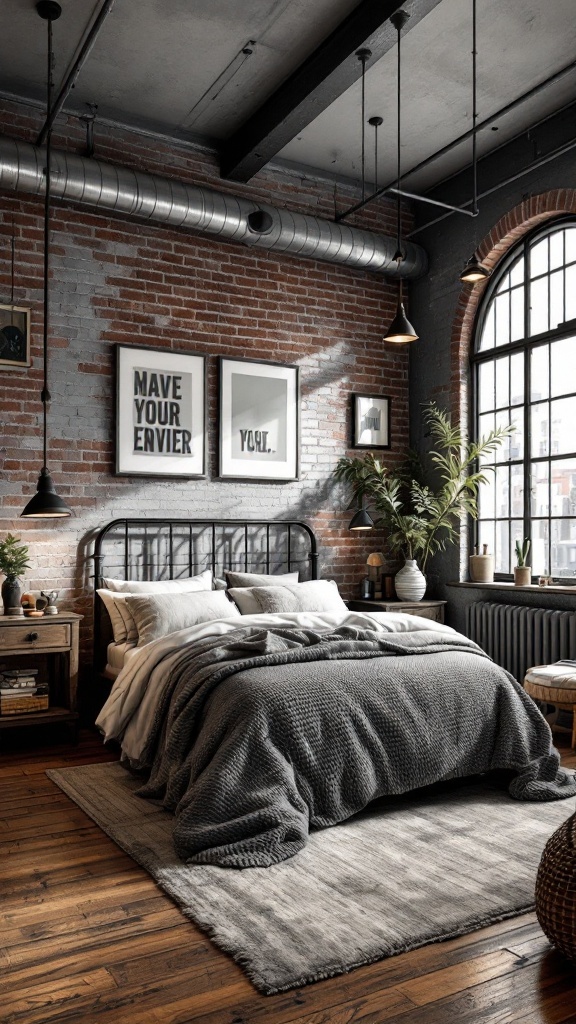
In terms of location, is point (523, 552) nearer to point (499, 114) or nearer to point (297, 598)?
point (297, 598)

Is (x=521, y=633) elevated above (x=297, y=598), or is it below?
below

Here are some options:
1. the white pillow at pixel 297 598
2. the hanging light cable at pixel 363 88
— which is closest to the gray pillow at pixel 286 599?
the white pillow at pixel 297 598

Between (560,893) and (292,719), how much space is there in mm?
1416

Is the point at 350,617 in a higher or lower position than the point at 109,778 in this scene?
higher

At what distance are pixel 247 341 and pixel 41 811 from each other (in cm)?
386

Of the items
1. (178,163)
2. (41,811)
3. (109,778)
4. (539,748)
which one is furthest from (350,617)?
(178,163)

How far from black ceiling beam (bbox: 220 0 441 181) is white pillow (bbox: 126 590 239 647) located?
10.3 ft

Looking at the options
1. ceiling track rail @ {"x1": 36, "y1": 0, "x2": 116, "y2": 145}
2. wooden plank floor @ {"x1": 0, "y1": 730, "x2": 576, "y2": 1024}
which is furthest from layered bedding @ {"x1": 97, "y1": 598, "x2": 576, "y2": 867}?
ceiling track rail @ {"x1": 36, "y1": 0, "x2": 116, "y2": 145}

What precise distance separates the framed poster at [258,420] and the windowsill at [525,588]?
1.66m

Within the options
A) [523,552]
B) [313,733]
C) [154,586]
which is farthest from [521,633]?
[313,733]

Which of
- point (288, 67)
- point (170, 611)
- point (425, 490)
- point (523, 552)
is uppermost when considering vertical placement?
point (288, 67)

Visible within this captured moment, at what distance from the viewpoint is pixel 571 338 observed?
19.1 ft

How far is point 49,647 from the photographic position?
4910mm

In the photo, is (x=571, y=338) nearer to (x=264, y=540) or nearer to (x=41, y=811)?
(x=264, y=540)
